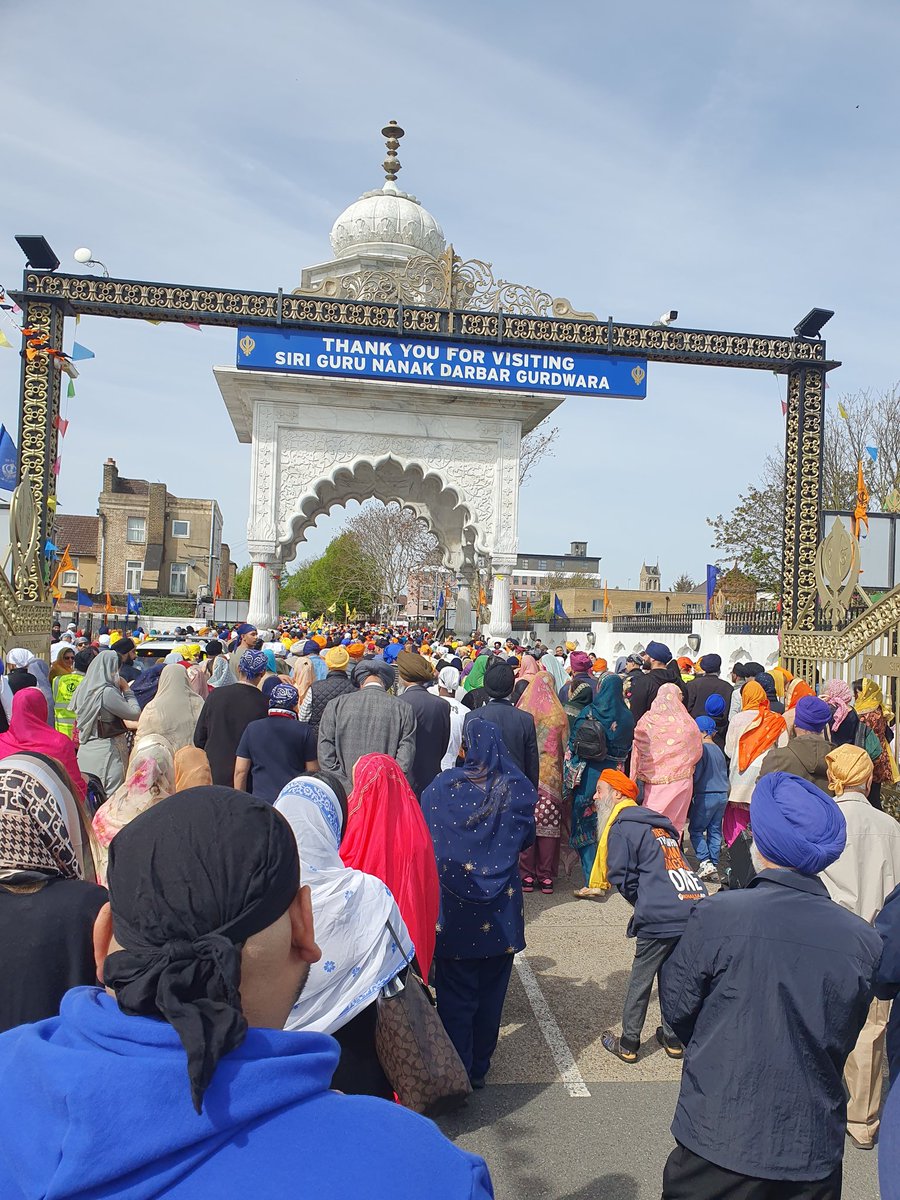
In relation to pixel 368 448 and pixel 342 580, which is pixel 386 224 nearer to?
pixel 368 448

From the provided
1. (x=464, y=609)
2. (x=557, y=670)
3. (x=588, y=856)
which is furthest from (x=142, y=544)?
(x=588, y=856)

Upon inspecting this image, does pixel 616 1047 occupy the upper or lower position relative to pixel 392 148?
lower

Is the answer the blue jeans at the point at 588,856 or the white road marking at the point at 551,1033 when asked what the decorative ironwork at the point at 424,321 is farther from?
the white road marking at the point at 551,1033

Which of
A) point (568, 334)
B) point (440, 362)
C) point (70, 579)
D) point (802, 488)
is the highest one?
point (568, 334)

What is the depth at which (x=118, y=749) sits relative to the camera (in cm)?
702

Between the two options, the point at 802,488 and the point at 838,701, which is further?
the point at 802,488

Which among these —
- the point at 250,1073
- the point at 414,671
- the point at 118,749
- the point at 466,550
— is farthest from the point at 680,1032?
the point at 466,550

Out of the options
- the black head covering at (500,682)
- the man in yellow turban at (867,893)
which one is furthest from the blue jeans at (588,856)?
the man in yellow turban at (867,893)

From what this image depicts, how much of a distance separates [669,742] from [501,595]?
11165 mm

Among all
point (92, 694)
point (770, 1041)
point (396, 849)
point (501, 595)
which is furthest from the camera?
point (501, 595)

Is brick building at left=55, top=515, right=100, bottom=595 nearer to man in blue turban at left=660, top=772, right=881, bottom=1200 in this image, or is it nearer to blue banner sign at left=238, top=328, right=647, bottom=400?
blue banner sign at left=238, top=328, right=647, bottom=400

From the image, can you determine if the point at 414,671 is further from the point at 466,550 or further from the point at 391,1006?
the point at 466,550

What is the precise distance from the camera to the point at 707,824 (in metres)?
7.78

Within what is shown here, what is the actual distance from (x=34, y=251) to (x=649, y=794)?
41.0 feet
